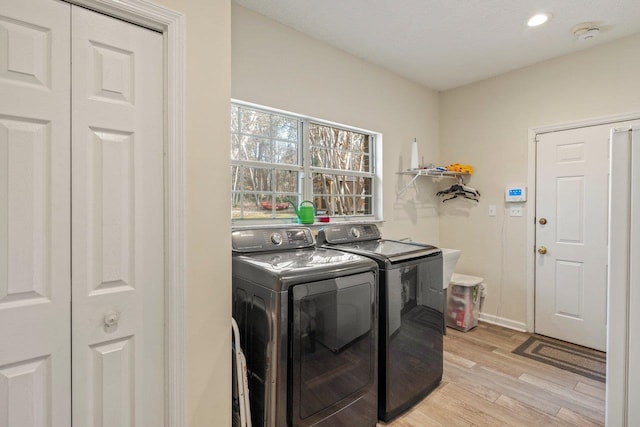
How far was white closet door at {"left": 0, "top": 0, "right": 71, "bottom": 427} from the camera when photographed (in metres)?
0.97

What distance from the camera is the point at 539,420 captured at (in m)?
1.92

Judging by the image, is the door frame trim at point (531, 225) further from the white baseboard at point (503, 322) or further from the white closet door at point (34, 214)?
the white closet door at point (34, 214)

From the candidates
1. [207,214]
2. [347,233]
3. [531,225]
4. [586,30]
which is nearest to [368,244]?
[347,233]

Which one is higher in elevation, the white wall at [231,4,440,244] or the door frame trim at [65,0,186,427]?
the white wall at [231,4,440,244]

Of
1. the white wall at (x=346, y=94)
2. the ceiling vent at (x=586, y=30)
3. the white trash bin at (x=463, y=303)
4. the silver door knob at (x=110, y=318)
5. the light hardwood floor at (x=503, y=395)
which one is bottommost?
the light hardwood floor at (x=503, y=395)

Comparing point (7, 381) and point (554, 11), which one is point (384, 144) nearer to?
point (554, 11)

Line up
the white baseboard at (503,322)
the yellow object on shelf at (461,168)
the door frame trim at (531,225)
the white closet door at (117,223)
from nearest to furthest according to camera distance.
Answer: the white closet door at (117,223) → the door frame trim at (531,225) → the white baseboard at (503,322) → the yellow object on shelf at (461,168)

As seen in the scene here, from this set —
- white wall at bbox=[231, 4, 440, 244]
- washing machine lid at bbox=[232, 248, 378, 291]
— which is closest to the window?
white wall at bbox=[231, 4, 440, 244]

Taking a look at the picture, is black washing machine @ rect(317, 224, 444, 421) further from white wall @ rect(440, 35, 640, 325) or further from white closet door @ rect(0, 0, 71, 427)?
white wall @ rect(440, 35, 640, 325)

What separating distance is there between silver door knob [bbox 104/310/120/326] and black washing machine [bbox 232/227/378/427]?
0.60 m

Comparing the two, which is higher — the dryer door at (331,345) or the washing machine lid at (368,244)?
the washing machine lid at (368,244)

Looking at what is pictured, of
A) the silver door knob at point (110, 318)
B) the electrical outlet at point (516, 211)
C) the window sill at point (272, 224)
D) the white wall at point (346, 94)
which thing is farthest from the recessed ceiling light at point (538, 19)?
the silver door knob at point (110, 318)

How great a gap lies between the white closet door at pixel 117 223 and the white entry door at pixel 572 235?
3.41 metres

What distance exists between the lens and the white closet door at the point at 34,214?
3.20 feet
